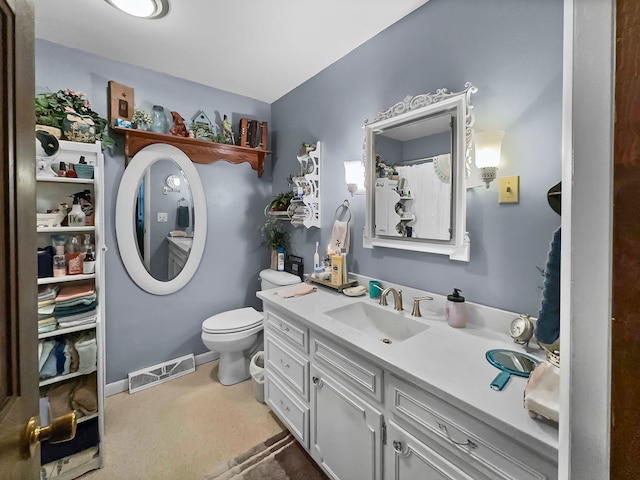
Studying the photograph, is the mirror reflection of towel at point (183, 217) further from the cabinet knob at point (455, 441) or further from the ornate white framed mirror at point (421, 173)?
the cabinet knob at point (455, 441)

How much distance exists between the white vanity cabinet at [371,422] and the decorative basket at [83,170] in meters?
1.27

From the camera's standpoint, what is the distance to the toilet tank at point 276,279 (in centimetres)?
230

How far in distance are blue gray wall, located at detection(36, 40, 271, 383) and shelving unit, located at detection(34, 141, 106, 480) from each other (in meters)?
0.43

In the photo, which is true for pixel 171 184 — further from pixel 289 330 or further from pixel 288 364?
pixel 288 364

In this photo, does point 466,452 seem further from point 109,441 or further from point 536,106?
point 109,441

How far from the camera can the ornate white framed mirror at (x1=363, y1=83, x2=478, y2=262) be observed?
1354 millimetres

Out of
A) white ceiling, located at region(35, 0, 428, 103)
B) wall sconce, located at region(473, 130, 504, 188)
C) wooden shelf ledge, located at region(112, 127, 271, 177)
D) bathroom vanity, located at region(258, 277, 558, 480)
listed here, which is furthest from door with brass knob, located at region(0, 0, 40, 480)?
wooden shelf ledge, located at region(112, 127, 271, 177)

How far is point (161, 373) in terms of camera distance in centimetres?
226

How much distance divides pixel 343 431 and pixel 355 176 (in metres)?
1.42

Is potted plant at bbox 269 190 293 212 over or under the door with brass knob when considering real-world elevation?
over

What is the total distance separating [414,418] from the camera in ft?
3.10

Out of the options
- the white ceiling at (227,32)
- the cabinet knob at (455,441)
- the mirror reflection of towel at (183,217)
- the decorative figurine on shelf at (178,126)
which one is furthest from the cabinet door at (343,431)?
the decorative figurine on shelf at (178,126)

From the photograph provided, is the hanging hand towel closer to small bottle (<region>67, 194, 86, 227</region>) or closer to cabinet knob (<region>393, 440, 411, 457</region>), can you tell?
cabinet knob (<region>393, 440, 411, 457</region>)

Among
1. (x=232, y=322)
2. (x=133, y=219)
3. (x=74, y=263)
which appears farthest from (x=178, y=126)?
(x=232, y=322)
